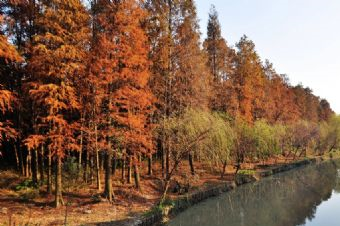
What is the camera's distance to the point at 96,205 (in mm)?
17172

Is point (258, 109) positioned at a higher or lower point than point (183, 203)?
higher

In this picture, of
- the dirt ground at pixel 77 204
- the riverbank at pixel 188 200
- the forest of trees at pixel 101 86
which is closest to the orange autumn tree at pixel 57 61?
the forest of trees at pixel 101 86

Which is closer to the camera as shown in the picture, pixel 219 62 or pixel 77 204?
pixel 77 204

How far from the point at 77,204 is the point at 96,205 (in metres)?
0.99

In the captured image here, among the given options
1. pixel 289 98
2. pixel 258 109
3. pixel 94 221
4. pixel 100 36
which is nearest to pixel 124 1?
pixel 100 36

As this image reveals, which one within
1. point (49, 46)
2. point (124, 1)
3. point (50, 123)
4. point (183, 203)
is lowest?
point (183, 203)

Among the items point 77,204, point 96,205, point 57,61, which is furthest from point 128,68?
point 77,204

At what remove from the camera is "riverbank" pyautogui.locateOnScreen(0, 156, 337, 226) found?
573 inches

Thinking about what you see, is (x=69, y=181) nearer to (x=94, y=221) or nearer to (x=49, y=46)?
(x=94, y=221)

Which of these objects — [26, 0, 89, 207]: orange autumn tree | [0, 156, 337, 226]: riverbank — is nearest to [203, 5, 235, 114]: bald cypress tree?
[0, 156, 337, 226]: riverbank

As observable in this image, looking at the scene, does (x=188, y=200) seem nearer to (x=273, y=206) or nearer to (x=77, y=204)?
(x=273, y=206)

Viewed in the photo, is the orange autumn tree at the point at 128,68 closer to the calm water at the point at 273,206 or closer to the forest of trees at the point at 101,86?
the forest of trees at the point at 101,86

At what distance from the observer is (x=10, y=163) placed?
80.0 feet

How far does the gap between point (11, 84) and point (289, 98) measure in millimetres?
48178
